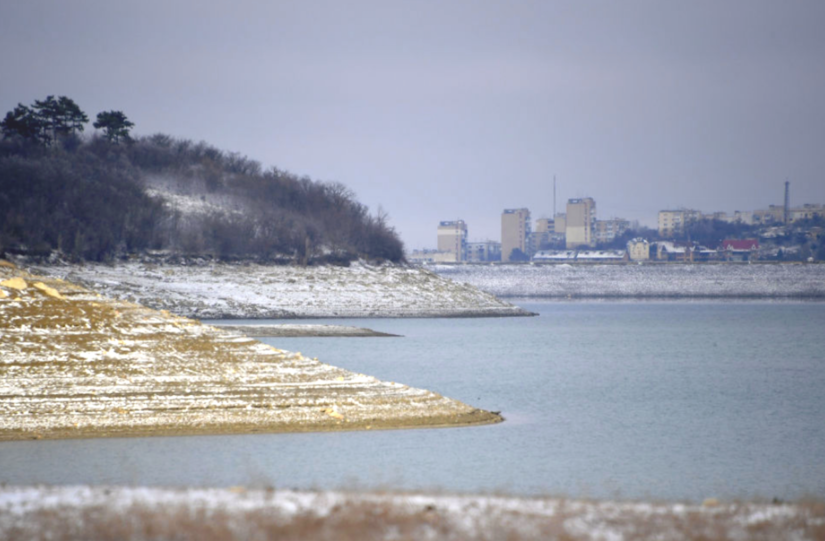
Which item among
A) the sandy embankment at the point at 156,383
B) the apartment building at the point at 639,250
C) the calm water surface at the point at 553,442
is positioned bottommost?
the calm water surface at the point at 553,442

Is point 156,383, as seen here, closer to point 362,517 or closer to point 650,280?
point 362,517

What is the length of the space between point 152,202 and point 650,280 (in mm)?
65088

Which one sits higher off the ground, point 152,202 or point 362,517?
point 152,202

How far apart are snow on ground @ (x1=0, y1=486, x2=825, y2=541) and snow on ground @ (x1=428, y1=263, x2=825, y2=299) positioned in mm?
116769

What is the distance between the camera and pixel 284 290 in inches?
3110

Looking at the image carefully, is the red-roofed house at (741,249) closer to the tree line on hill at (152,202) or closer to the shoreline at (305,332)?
the tree line on hill at (152,202)

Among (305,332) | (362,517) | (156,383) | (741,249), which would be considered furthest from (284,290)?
(741,249)

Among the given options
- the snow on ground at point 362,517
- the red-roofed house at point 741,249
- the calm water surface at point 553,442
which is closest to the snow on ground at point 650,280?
the red-roofed house at point 741,249

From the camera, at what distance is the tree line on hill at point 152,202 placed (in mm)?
79438

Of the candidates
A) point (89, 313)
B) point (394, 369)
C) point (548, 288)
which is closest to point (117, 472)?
point (89, 313)

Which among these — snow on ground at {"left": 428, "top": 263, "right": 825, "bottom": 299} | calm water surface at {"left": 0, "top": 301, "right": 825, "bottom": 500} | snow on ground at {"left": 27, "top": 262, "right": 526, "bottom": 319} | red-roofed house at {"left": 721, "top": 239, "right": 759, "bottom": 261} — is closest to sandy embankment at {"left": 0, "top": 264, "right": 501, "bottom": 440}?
calm water surface at {"left": 0, "top": 301, "right": 825, "bottom": 500}

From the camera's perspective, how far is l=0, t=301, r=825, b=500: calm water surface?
51.1 ft

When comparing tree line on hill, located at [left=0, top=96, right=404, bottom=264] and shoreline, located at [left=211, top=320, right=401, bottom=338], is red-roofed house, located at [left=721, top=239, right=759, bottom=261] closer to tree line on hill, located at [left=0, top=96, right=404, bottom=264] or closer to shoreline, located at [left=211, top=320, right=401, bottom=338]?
tree line on hill, located at [left=0, top=96, right=404, bottom=264]

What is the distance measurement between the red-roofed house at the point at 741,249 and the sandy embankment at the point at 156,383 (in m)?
173
